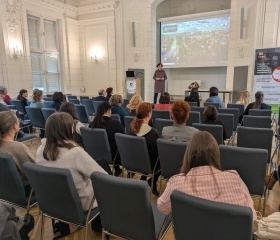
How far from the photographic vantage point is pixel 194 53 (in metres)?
9.16

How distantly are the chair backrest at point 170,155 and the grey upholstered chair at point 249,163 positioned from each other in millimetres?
378

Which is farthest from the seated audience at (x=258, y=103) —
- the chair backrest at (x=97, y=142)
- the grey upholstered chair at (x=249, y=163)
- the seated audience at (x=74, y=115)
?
the seated audience at (x=74, y=115)

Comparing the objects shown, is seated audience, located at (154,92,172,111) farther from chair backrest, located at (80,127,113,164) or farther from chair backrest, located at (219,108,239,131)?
chair backrest, located at (80,127,113,164)

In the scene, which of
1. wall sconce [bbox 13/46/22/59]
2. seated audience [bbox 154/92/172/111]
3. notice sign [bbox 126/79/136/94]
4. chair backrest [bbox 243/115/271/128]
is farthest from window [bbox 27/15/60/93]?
chair backrest [bbox 243/115/271/128]

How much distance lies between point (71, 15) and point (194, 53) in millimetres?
5521

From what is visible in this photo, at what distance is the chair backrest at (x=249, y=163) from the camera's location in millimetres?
1913

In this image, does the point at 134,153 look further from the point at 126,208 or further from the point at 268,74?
the point at 268,74

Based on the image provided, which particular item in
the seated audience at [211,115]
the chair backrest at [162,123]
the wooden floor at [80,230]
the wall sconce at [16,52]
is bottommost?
the wooden floor at [80,230]

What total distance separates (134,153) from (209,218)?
4.80ft

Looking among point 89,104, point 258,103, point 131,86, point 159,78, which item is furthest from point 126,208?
point 131,86

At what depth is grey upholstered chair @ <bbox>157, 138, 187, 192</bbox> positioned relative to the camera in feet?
7.24

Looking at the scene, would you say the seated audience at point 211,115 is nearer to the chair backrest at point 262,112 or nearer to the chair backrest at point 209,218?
the chair backrest at point 262,112

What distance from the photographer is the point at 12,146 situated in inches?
78.0

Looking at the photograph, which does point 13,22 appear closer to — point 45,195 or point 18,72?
point 18,72
